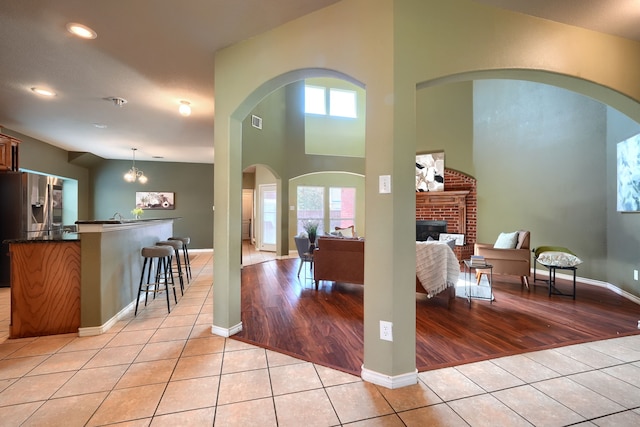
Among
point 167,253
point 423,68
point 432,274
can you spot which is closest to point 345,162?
point 432,274

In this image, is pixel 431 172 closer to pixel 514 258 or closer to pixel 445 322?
pixel 514 258

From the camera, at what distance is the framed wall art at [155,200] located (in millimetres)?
8148

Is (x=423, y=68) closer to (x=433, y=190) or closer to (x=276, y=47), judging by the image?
(x=276, y=47)

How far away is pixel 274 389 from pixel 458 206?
20.6 ft

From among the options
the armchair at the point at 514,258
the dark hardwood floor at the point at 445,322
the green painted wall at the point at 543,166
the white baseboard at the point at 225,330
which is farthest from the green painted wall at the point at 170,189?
the green painted wall at the point at 543,166

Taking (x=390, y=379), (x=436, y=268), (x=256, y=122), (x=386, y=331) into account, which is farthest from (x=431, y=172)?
(x=390, y=379)

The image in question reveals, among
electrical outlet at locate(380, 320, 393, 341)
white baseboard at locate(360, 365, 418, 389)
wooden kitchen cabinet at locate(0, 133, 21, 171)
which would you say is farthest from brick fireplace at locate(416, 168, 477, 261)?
wooden kitchen cabinet at locate(0, 133, 21, 171)

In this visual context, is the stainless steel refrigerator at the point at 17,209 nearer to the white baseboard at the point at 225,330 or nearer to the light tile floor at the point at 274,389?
the light tile floor at the point at 274,389

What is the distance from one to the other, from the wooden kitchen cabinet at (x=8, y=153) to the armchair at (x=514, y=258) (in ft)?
25.7

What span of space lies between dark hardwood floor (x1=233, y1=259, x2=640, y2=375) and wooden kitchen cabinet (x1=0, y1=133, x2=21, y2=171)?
4.31 metres

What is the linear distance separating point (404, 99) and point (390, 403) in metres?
2.01

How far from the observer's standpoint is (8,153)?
4.58 m

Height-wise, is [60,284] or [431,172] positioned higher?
[431,172]

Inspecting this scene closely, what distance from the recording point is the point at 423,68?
1994 mm
